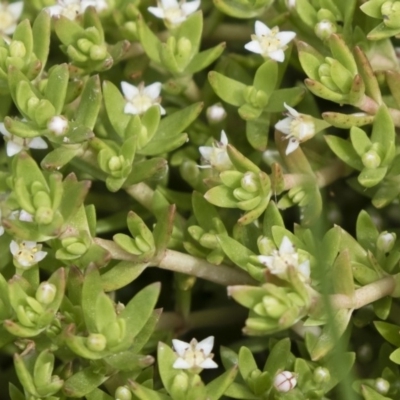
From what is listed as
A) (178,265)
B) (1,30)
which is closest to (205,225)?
(178,265)

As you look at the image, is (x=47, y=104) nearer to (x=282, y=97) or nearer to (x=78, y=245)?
(x=78, y=245)

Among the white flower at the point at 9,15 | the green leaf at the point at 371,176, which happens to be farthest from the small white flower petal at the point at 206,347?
the white flower at the point at 9,15

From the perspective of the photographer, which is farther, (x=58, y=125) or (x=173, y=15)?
(x=173, y=15)

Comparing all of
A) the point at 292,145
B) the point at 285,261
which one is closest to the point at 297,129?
the point at 292,145

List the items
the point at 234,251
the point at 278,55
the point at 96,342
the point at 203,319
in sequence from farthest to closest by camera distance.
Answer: the point at 203,319 < the point at 278,55 < the point at 234,251 < the point at 96,342

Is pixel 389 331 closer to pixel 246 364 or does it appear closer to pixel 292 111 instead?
pixel 246 364

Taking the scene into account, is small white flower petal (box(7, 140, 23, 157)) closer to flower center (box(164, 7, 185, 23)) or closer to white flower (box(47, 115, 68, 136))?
white flower (box(47, 115, 68, 136))

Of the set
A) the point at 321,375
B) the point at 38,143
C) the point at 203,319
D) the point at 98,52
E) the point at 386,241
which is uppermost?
the point at 98,52
